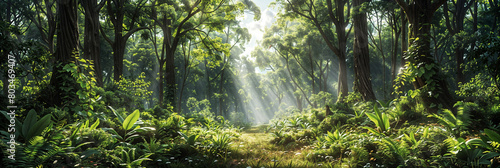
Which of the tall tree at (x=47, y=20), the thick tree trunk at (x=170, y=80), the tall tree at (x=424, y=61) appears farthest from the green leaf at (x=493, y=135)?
the thick tree trunk at (x=170, y=80)

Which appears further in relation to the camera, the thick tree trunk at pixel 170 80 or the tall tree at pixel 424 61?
the thick tree trunk at pixel 170 80

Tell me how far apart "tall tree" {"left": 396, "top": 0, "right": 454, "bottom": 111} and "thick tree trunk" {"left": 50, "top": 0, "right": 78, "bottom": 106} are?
7.58 m

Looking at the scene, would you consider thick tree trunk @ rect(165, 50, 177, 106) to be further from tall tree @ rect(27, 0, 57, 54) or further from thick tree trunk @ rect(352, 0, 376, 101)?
thick tree trunk @ rect(352, 0, 376, 101)

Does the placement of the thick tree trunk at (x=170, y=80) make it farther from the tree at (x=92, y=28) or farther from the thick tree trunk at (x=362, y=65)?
the thick tree trunk at (x=362, y=65)

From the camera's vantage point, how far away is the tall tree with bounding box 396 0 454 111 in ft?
18.0

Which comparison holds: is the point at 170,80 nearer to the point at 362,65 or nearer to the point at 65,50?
the point at 65,50

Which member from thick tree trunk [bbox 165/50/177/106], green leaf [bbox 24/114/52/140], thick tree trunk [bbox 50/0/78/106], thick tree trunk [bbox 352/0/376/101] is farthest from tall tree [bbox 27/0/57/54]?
thick tree trunk [bbox 352/0/376/101]

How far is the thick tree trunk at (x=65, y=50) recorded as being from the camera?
15.1 ft

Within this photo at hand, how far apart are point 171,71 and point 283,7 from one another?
7.59 metres

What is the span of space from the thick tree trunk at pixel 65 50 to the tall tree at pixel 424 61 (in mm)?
7576

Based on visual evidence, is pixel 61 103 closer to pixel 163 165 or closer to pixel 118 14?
pixel 163 165

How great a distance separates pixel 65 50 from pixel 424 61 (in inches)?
323

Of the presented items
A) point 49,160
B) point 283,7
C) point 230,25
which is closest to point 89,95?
point 49,160

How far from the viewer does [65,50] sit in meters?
4.87
